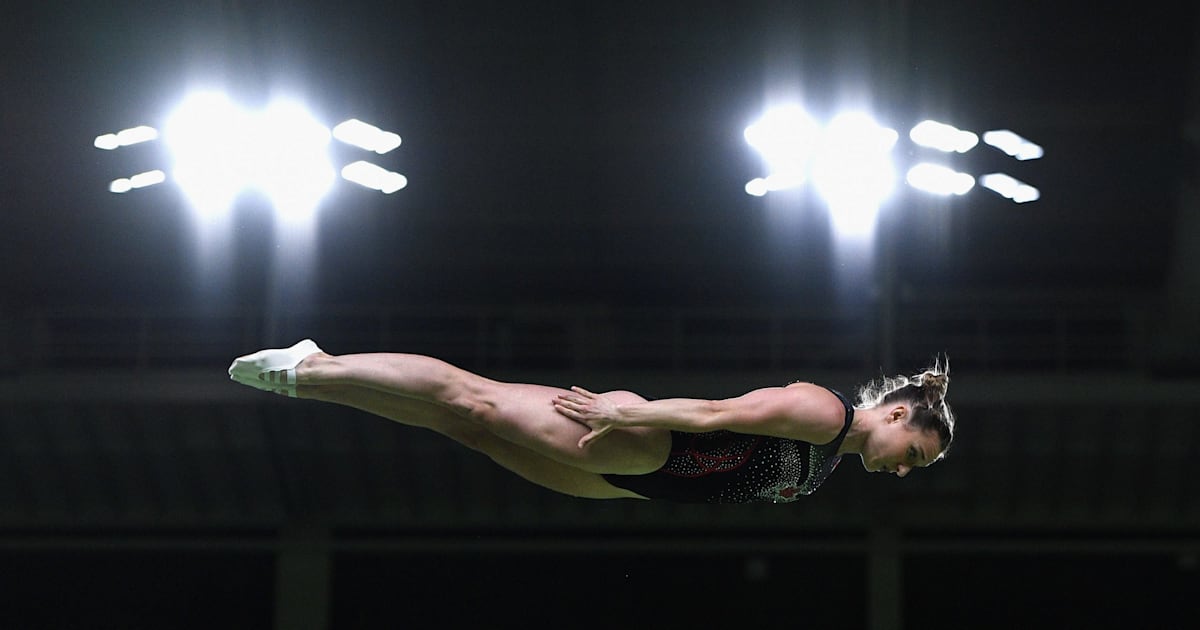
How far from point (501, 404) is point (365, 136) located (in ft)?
19.2

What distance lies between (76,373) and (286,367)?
583 centimetres

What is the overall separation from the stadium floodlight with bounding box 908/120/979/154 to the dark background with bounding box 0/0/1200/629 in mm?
190

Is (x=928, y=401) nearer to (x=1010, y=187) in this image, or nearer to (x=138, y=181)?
(x=1010, y=187)

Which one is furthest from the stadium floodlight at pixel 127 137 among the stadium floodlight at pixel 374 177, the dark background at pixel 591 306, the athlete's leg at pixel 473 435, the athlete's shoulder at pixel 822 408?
the athlete's shoulder at pixel 822 408

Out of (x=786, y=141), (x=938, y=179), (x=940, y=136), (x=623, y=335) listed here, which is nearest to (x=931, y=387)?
(x=786, y=141)

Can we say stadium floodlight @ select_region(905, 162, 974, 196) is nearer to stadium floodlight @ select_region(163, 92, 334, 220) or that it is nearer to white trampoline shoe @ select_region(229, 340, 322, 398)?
stadium floodlight @ select_region(163, 92, 334, 220)

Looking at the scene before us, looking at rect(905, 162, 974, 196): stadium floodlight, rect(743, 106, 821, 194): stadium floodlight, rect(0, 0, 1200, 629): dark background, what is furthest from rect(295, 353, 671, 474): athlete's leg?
rect(905, 162, 974, 196): stadium floodlight

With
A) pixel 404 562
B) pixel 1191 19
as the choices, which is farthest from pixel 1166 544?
pixel 404 562

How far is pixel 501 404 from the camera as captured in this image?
299 cm

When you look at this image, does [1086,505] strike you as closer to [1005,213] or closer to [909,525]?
[909,525]

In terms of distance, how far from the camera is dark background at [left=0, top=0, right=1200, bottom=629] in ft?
26.1

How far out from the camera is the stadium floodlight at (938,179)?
8086 mm

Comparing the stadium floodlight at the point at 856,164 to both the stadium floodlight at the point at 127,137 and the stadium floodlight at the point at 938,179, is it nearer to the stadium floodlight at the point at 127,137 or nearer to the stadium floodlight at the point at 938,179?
the stadium floodlight at the point at 938,179

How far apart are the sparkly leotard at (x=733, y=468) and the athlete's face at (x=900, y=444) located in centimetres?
10
